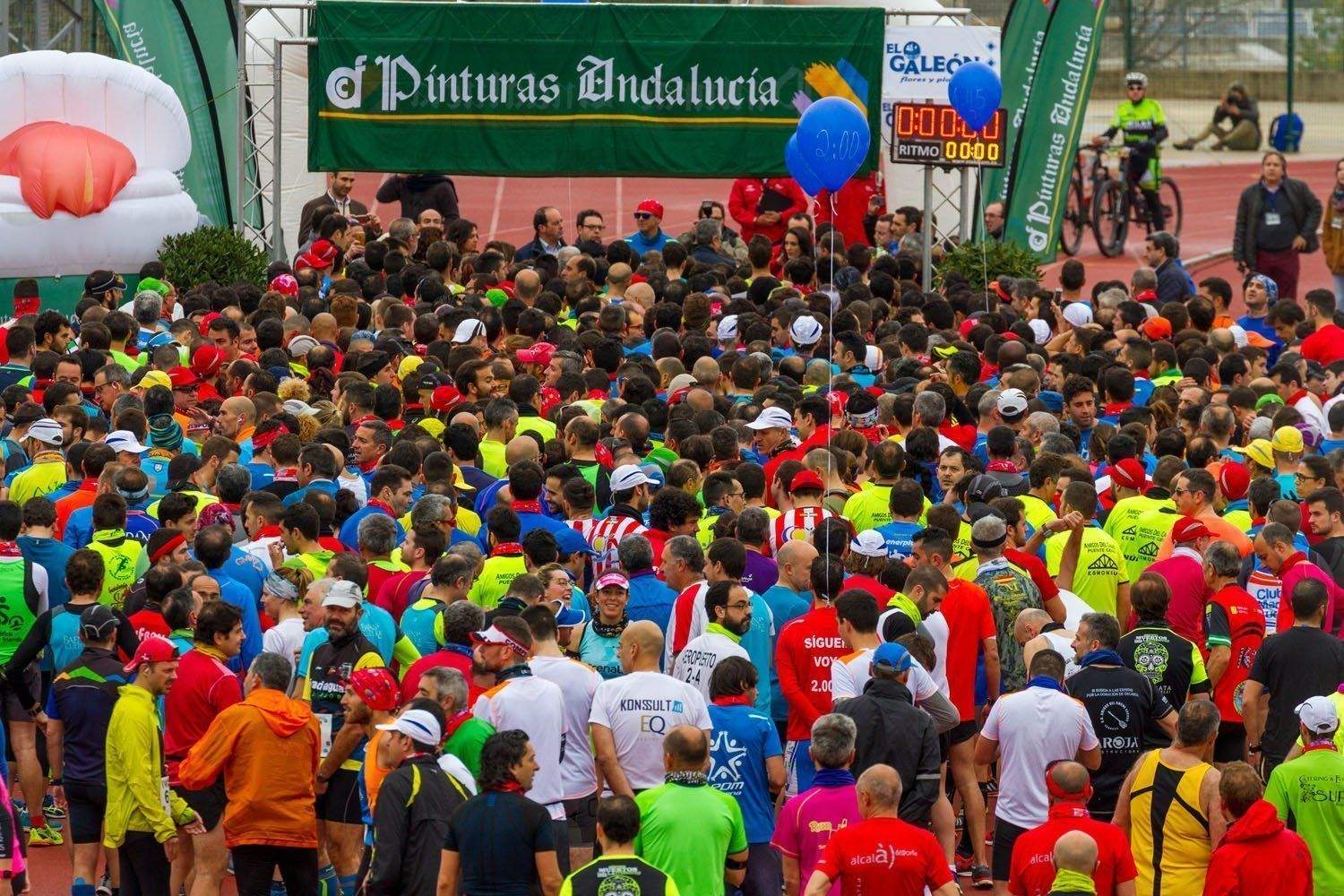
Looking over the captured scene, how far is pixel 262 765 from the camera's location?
27.4 ft

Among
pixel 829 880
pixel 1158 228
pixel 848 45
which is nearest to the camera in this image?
pixel 829 880

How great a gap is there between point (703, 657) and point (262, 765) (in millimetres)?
1872

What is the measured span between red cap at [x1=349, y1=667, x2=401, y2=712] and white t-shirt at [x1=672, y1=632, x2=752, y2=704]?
1246 mm

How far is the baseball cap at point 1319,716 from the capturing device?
832cm

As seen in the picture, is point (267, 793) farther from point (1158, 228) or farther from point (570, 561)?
point (1158, 228)

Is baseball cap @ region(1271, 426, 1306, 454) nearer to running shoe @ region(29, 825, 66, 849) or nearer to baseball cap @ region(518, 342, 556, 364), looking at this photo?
baseball cap @ region(518, 342, 556, 364)

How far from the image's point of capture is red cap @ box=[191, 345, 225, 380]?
13.4 meters

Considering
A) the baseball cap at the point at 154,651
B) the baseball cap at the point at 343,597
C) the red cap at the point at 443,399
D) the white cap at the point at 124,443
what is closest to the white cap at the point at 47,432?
the white cap at the point at 124,443

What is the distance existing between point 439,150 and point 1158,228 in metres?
9.87

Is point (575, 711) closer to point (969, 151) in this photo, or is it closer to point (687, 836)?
point (687, 836)

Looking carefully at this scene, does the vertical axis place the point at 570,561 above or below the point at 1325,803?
above

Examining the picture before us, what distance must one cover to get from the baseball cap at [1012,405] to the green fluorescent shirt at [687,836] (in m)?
5.20

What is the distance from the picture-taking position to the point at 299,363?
1431 centimetres

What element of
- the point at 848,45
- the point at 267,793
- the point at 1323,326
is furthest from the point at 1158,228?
the point at 267,793
